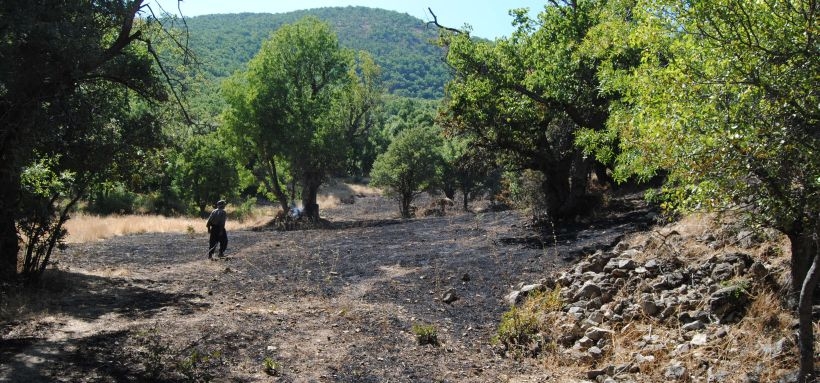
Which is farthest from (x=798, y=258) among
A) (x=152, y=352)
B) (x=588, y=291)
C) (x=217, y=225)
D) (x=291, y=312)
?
(x=217, y=225)

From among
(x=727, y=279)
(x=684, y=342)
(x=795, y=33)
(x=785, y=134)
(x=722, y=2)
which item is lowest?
(x=684, y=342)

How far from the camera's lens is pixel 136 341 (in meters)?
7.67

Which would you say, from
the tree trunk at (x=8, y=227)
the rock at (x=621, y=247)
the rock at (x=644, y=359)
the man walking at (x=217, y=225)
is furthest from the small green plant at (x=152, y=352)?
the rock at (x=621, y=247)

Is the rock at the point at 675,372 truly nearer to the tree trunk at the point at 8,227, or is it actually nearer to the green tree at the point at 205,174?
the tree trunk at the point at 8,227

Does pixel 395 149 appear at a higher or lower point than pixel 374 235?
higher

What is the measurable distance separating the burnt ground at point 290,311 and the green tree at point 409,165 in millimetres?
15421

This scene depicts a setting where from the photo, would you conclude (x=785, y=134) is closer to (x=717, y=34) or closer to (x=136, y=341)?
(x=717, y=34)

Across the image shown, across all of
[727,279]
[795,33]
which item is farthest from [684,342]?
[795,33]

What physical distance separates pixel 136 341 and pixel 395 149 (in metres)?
25.7

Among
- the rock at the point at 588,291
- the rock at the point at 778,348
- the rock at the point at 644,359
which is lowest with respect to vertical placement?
the rock at the point at 644,359

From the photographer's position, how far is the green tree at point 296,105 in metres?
29.7

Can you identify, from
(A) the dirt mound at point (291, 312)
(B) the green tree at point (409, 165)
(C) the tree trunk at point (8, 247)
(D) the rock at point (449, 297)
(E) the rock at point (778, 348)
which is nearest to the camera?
(E) the rock at point (778, 348)

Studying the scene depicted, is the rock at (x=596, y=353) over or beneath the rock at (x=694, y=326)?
beneath

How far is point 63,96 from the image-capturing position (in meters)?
7.95
